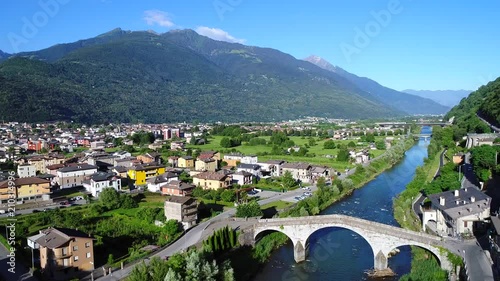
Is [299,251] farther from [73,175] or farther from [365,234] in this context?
[73,175]

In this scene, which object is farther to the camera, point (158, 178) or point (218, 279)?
point (158, 178)

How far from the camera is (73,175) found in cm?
4778

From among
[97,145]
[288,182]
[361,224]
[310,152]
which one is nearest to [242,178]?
[288,182]

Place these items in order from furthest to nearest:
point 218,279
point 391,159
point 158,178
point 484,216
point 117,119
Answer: point 117,119, point 391,159, point 158,178, point 484,216, point 218,279

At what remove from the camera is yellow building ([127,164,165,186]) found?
4912cm

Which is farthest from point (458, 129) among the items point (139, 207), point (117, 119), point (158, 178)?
point (117, 119)

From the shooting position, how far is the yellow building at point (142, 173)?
49125 millimetres

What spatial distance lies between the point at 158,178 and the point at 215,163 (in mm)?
12191

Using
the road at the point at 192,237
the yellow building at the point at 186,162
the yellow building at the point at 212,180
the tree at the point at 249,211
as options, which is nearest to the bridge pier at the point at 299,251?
the road at the point at 192,237

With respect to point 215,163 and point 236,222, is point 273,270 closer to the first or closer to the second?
point 236,222

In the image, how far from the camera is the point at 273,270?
25.4m

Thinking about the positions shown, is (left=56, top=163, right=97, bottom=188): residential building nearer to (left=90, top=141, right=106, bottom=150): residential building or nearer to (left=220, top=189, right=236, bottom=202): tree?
(left=220, top=189, right=236, bottom=202): tree

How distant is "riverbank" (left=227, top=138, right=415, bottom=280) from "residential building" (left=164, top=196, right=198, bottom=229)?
638 centimetres

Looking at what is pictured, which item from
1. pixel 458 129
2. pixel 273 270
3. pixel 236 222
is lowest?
pixel 273 270
